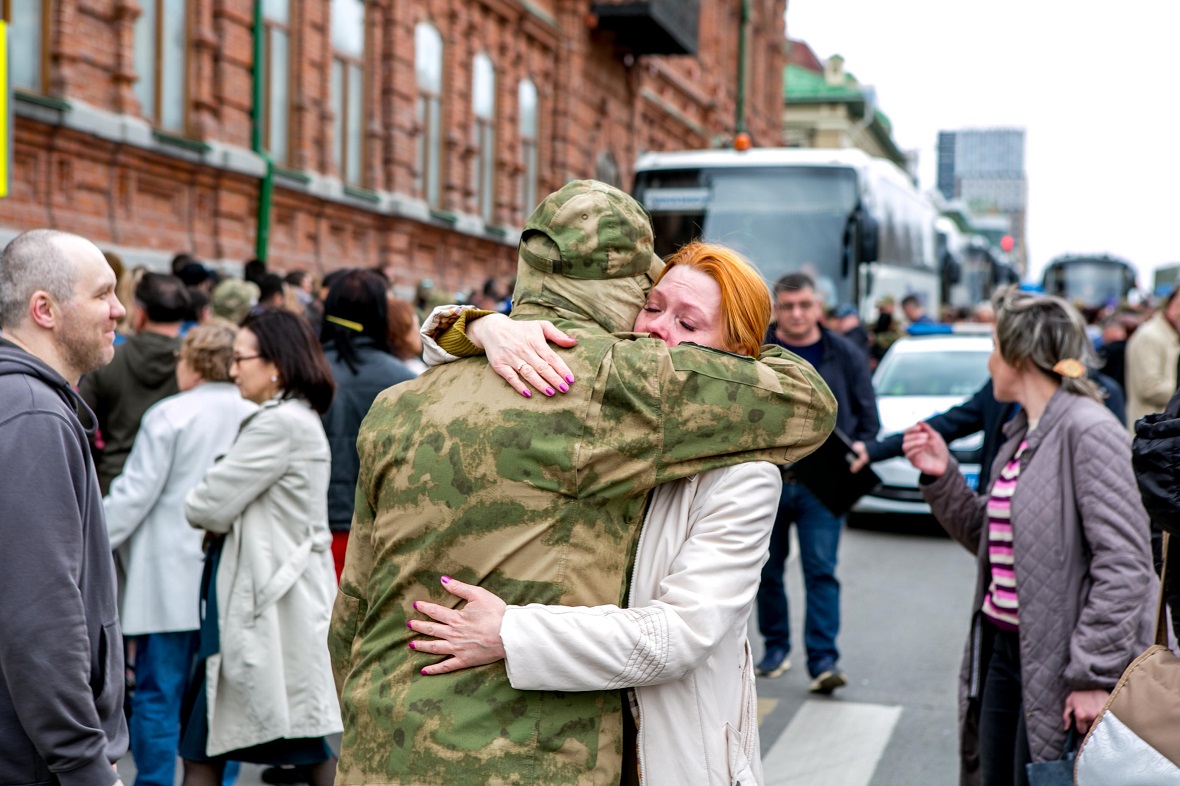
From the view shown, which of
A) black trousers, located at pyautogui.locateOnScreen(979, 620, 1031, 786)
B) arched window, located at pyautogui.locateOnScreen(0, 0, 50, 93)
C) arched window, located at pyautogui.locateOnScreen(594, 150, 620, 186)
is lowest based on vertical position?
black trousers, located at pyautogui.locateOnScreen(979, 620, 1031, 786)

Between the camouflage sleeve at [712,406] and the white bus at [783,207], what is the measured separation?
13.9m

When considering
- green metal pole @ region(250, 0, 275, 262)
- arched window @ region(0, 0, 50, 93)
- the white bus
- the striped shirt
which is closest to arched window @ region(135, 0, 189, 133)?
green metal pole @ region(250, 0, 275, 262)

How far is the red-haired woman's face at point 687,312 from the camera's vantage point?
8.32 feet

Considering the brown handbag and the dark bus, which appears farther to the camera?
the dark bus

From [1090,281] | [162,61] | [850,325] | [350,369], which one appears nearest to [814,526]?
[350,369]

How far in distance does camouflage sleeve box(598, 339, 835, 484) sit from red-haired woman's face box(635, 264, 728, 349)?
127mm

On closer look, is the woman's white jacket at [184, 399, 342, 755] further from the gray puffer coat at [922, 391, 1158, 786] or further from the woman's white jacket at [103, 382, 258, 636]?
the gray puffer coat at [922, 391, 1158, 786]

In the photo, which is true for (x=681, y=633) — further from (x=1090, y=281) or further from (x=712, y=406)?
(x=1090, y=281)

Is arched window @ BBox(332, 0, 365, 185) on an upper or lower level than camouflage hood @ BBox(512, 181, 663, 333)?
upper

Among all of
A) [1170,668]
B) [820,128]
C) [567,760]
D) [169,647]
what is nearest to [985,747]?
Answer: [1170,668]

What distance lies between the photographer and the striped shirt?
4.07 metres

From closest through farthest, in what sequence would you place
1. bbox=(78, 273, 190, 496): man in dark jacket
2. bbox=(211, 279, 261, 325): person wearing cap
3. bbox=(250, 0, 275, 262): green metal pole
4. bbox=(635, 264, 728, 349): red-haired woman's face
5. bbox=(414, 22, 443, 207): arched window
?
bbox=(635, 264, 728, 349): red-haired woman's face → bbox=(78, 273, 190, 496): man in dark jacket → bbox=(211, 279, 261, 325): person wearing cap → bbox=(250, 0, 275, 262): green metal pole → bbox=(414, 22, 443, 207): arched window

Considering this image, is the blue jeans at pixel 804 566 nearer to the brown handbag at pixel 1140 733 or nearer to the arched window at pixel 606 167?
the brown handbag at pixel 1140 733

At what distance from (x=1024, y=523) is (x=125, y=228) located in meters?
11.8
